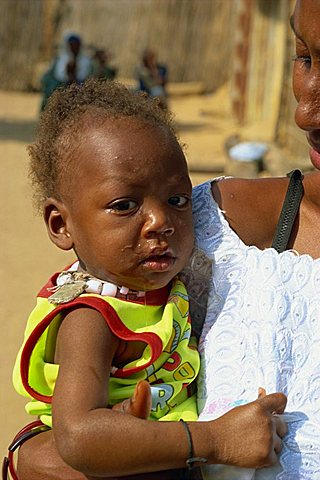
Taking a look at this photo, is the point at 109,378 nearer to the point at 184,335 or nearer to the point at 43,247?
the point at 184,335

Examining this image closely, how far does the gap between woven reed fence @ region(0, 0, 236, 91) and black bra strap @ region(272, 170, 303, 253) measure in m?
20.5

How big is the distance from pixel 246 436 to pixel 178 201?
1.78 ft

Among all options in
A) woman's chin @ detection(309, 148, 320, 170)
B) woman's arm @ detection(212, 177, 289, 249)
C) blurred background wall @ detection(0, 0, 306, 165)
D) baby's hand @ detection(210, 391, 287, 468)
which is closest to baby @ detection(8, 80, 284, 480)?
baby's hand @ detection(210, 391, 287, 468)

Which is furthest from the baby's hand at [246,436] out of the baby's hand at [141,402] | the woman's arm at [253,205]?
the woman's arm at [253,205]

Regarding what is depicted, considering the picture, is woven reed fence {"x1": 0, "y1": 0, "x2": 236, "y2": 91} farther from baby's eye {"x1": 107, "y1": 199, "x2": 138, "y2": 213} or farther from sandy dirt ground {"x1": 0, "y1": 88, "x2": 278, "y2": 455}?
baby's eye {"x1": 107, "y1": 199, "x2": 138, "y2": 213}

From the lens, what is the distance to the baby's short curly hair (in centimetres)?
224

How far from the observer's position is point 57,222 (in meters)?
2.29

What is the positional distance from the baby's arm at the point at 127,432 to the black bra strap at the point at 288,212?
0.40m

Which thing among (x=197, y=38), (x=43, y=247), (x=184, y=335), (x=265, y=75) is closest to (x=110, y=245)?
(x=184, y=335)

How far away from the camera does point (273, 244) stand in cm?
230

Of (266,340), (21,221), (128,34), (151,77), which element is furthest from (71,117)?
(128,34)

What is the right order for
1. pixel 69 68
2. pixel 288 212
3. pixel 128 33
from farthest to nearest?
1. pixel 128 33
2. pixel 69 68
3. pixel 288 212

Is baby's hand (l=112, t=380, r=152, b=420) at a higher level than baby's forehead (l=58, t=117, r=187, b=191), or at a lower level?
lower

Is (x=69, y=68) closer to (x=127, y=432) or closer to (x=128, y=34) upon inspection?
(x=128, y=34)
